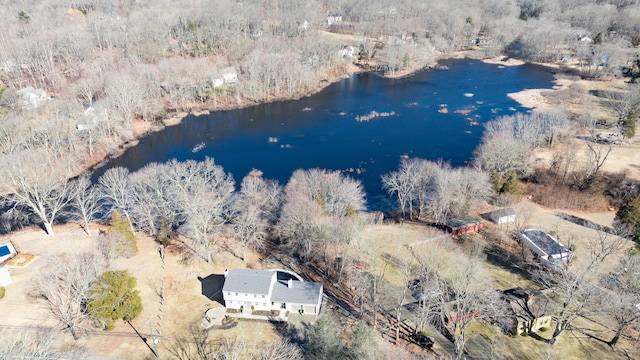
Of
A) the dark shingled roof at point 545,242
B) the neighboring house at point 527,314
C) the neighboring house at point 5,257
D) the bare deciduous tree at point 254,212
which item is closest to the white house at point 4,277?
the neighboring house at point 5,257

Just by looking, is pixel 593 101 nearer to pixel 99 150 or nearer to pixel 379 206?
pixel 379 206

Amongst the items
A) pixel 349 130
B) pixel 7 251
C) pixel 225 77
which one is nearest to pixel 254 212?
pixel 7 251

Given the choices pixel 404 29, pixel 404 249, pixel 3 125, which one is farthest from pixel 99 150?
pixel 404 29

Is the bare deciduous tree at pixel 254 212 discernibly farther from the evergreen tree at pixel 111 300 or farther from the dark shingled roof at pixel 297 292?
the evergreen tree at pixel 111 300

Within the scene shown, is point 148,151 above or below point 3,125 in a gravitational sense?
below

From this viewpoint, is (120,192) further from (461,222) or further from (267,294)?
(461,222)

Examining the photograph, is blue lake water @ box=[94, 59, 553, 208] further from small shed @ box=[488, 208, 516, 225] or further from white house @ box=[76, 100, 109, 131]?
small shed @ box=[488, 208, 516, 225]
